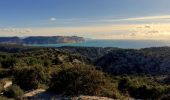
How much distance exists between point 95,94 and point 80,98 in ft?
6.13

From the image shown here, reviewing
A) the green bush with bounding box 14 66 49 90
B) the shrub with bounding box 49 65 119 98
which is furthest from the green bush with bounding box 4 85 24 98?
the green bush with bounding box 14 66 49 90

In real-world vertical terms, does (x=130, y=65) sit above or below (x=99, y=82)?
below

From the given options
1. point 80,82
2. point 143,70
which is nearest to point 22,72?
point 80,82

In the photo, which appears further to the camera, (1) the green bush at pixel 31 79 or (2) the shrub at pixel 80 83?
(1) the green bush at pixel 31 79

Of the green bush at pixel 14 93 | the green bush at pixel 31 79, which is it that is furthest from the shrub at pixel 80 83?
the green bush at pixel 31 79

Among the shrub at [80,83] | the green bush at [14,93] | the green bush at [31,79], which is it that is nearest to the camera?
the shrub at [80,83]

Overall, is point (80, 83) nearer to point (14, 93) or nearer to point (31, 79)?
point (14, 93)

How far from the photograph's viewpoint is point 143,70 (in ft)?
444

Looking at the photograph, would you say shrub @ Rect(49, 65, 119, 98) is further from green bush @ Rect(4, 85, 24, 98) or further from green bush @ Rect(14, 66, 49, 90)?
green bush @ Rect(14, 66, 49, 90)

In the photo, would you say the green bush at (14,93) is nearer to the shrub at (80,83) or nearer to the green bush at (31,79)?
the shrub at (80,83)

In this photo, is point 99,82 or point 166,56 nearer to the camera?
point 99,82

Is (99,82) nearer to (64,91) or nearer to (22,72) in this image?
(64,91)

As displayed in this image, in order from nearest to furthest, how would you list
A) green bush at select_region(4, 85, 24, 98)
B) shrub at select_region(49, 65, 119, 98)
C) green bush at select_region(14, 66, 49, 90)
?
shrub at select_region(49, 65, 119, 98), green bush at select_region(4, 85, 24, 98), green bush at select_region(14, 66, 49, 90)

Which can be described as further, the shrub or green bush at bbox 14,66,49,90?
green bush at bbox 14,66,49,90
